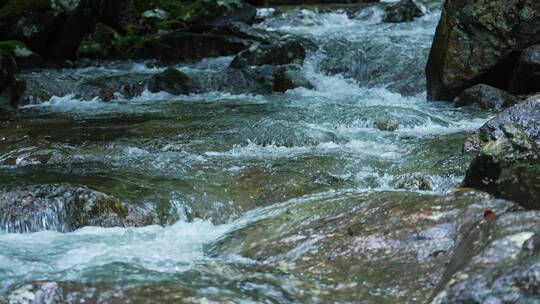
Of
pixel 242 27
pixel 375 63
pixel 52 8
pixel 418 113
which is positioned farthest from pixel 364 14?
pixel 418 113

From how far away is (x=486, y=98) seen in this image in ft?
31.8

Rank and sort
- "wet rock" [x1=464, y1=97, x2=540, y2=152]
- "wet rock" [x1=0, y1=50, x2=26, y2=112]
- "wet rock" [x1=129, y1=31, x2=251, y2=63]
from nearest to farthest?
"wet rock" [x1=464, y1=97, x2=540, y2=152]
"wet rock" [x1=0, y1=50, x2=26, y2=112]
"wet rock" [x1=129, y1=31, x2=251, y2=63]

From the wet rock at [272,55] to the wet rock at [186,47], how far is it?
1642mm

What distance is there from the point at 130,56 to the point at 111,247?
1215 cm

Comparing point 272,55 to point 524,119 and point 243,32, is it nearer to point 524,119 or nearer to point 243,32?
point 243,32

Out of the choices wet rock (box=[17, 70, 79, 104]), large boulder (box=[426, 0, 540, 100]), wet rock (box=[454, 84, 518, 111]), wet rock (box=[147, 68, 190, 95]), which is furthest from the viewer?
wet rock (box=[147, 68, 190, 95])

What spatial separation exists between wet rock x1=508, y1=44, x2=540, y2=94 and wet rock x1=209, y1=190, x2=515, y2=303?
6.17m

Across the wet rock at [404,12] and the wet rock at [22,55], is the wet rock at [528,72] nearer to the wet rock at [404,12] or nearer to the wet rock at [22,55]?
the wet rock at [404,12]

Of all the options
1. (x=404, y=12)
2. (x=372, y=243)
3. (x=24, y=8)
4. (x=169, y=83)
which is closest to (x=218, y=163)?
(x=372, y=243)

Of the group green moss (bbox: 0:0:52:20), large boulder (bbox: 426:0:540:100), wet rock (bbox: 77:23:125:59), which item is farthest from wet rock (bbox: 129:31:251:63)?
large boulder (bbox: 426:0:540:100)

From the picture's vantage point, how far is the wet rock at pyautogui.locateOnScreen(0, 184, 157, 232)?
5.12 metres

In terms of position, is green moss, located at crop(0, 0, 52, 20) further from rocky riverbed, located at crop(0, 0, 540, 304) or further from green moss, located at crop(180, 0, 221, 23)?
green moss, located at crop(180, 0, 221, 23)

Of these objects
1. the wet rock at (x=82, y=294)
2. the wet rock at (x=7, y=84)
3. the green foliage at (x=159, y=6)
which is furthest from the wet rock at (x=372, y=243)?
the green foliage at (x=159, y=6)

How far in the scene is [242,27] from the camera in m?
17.0
